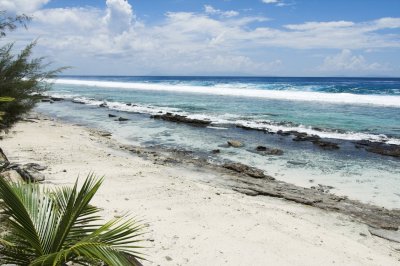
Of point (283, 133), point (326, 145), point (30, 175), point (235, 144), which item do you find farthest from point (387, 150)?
point (30, 175)

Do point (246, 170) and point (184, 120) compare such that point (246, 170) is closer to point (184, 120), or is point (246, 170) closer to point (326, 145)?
point (326, 145)

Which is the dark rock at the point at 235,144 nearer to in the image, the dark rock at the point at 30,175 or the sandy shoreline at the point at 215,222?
the sandy shoreline at the point at 215,222

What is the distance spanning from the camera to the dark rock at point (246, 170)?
1122cm

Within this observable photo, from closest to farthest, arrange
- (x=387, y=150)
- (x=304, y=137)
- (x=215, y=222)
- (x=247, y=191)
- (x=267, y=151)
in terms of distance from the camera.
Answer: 1. (x=215, y=222)
2. (x=247, y=191)
3. (x=267, y=151)
4. (x=387, y=150)
5. (x=304, y=137)

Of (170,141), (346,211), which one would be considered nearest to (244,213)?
(346,211)

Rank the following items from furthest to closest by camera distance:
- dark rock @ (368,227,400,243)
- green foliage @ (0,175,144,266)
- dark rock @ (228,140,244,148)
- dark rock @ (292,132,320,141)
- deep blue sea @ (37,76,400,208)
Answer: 1. dark rock @ (292,132,320,141)
2. dark rock @ (228,140,244,148)
3. deep blue sea @ (37,76,400,208)
4. dark rock @ (368,227,400,243)
5. green foliage @ (0,175,144,266)

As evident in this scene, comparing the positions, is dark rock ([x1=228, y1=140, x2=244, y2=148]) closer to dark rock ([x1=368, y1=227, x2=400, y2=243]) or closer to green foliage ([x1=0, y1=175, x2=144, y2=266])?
dark rock ([x1=368, y1=227, x2=400, y2=243])

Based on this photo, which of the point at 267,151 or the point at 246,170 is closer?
the point at 246,170

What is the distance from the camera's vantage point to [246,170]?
38.2 feet

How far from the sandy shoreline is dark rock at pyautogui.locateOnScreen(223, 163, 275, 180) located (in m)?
0.81

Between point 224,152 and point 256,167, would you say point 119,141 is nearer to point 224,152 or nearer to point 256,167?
point 224,152

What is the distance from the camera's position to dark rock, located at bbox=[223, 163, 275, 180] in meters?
11.2

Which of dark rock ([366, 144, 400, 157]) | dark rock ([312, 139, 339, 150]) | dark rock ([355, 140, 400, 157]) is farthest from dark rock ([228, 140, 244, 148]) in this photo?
dark rock ([366, 144, 400, 157])

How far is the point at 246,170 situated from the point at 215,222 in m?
4.82
